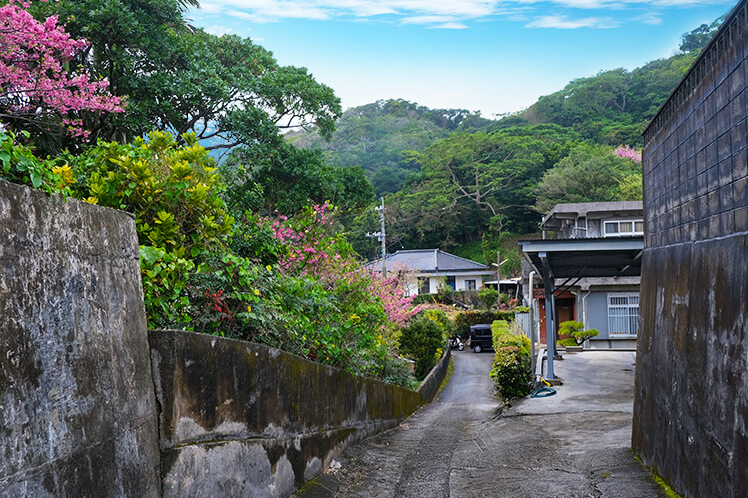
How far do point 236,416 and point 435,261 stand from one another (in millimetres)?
46228

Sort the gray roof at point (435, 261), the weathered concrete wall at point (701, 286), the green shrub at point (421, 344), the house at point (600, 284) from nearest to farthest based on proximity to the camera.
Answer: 1. the weathered concrete wall at point (701, 286)
2. the house at point (600, 284)
3. the green shrub at point (421, 344)
4. the gray roof at point (435, 261)

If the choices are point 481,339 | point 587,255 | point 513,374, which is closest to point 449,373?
point 481,339

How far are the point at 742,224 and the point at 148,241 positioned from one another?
460 centimetres

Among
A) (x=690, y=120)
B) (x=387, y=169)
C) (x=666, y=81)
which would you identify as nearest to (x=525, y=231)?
(x=387, y=169)

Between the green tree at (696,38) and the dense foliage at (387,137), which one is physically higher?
the green tree at (696,38)

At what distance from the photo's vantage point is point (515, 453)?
28.1ft

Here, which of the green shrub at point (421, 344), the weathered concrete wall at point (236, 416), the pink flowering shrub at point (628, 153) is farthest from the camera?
the pink flowering shrub at point (628, 153)

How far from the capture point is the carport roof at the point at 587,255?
38.1ft

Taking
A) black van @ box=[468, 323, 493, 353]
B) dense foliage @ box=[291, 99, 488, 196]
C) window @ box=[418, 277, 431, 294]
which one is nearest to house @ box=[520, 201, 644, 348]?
black van @ box=[468, 323, 493, 353]

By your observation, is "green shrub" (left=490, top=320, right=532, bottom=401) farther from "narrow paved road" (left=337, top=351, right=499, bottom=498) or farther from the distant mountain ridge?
the distant mountain ridge

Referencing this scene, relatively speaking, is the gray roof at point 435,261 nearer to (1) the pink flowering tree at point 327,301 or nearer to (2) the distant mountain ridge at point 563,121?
(2) the distant mountain ridge at point 563,121

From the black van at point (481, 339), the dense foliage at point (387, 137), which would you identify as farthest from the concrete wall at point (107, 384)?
the dense foliage at point (387, 137)

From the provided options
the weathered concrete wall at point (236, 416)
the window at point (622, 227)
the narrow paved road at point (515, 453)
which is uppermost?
the window at point (622, 227)

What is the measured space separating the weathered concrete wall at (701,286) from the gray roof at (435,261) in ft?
137
